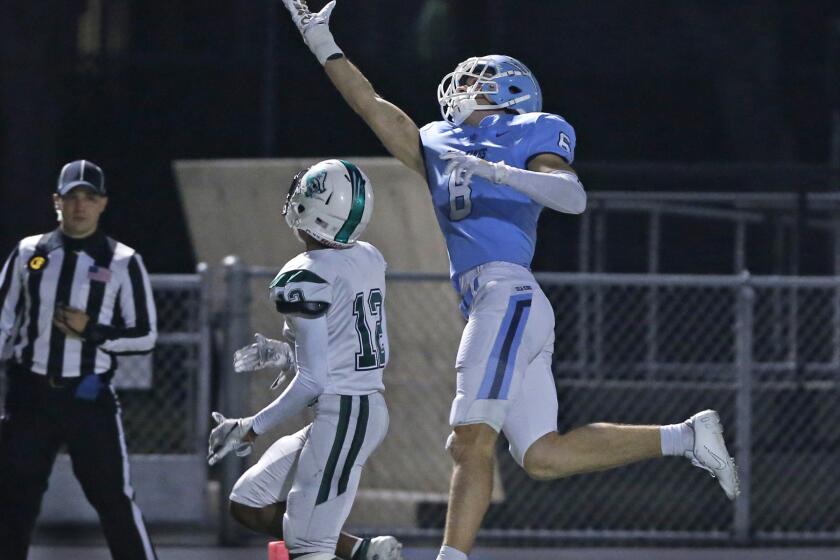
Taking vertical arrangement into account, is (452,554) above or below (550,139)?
below

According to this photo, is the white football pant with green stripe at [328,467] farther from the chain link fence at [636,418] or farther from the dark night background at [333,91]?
the dark night background at [333,91]

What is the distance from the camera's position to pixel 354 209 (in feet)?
18.9

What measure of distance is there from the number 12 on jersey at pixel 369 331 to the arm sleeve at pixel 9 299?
175cm

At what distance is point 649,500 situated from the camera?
10.4 meters

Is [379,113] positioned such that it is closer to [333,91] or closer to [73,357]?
[73,357]

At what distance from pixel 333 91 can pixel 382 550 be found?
36.8 ft

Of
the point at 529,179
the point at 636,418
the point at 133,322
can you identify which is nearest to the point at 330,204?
the point at 529,179

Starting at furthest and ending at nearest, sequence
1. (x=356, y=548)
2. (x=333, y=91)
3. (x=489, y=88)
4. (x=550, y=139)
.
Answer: (x=333, y=91) → (x=489, y=88) → (x=550, y=139) → (x=356, y=548)

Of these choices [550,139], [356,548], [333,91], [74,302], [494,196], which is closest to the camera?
[356,548]

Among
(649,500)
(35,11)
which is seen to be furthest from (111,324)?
(35,11)

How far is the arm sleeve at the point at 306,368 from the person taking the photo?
559 centimetres

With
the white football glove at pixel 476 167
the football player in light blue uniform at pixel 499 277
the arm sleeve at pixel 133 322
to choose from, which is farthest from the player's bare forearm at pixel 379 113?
the arm sleeve at pixel 133 322

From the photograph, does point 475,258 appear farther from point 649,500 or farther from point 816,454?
point 816,454

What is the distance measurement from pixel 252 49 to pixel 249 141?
0.97 m
